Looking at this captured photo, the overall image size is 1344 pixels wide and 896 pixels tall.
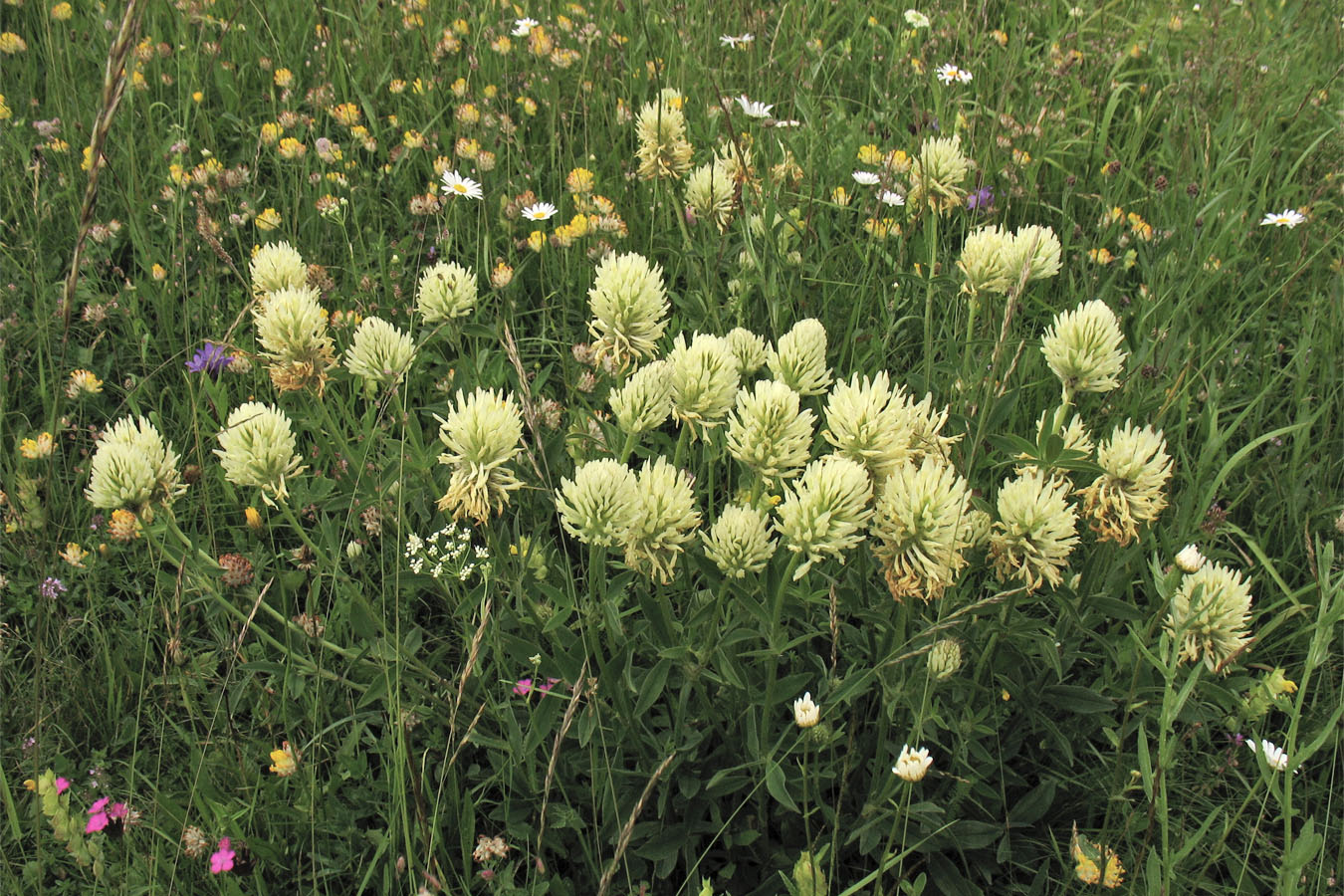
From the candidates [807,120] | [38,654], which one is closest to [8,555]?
[38,654]

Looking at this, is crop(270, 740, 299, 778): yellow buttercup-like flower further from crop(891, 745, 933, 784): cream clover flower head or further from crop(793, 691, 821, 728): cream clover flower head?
crop(891, 745, 933, 784): cream clover flower head

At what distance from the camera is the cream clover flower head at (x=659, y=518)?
4.85ft

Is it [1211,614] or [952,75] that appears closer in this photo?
[1211,614]

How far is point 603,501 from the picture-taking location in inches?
56.8

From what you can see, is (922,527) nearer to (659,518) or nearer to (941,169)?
(659,518)

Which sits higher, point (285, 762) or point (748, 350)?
point (748, 350)

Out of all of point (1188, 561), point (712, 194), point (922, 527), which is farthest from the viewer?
point (712, 194)

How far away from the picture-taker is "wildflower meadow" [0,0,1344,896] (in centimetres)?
158

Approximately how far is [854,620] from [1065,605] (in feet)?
1.75

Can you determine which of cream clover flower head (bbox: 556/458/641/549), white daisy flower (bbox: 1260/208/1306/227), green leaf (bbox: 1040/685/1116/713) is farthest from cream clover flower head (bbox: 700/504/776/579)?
white daisy flower (bbox: 1260/208/1306/227)

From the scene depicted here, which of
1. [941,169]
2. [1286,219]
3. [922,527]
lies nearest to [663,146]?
[941,169]

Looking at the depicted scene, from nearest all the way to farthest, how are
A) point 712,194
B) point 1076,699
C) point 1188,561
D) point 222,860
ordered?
point 1188,561 < point 222,860 < point 1076,699 < point 712,194

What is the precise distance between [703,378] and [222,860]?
3.63 ft

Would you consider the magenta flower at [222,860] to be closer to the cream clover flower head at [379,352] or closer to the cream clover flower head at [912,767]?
the cream clover flower head at [379,352]
